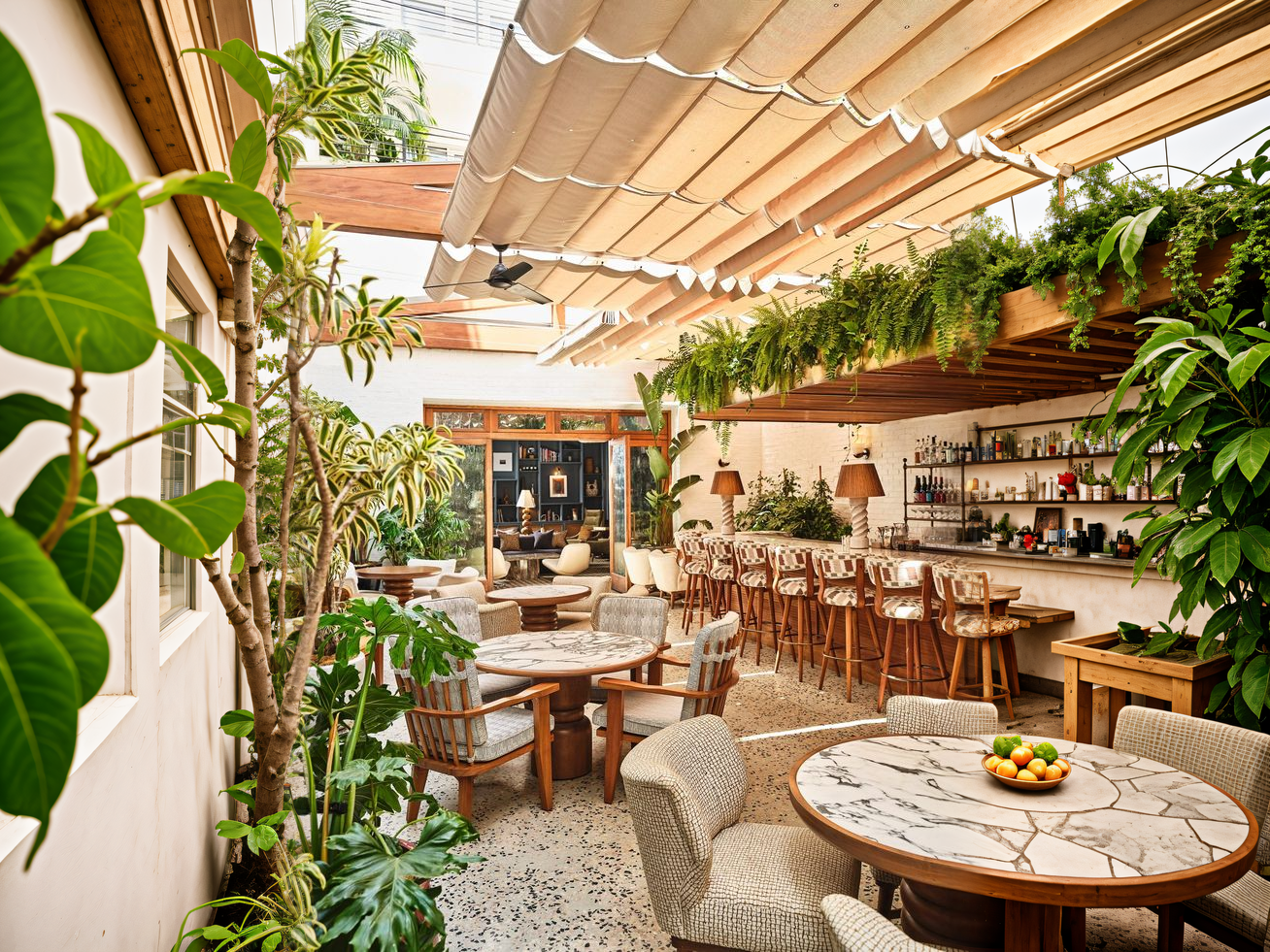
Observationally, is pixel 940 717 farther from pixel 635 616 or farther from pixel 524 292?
pixel 524 292

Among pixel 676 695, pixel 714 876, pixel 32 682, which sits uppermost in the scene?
pixel 32 682

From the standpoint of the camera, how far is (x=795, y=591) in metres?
6.21

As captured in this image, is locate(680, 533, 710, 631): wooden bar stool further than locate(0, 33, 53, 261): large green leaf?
Yes

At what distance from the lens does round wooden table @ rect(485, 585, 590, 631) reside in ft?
20.8

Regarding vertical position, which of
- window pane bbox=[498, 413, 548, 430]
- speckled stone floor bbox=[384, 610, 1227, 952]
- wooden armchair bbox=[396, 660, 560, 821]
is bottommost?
speckled stone floor bbox=[384, 610, 1227, 952]

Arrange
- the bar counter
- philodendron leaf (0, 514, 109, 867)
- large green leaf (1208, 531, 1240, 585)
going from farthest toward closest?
the bar counter
large green leaf (1208, 531, 1240, 585)
philodendron leaf (0, 514, 109, 867)

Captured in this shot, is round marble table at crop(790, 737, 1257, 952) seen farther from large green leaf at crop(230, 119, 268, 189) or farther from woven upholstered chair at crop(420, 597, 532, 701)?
woven upholstered chair at crop(420, 597, 532, 701)

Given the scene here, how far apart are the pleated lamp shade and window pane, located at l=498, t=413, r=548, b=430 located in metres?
5.90

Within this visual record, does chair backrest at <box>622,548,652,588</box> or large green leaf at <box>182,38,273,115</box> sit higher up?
large green leaf at <box>182,38,273,115</box>

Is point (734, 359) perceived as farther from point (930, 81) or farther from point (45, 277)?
point (45, 277)

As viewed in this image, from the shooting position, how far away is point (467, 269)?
4984 millimetres

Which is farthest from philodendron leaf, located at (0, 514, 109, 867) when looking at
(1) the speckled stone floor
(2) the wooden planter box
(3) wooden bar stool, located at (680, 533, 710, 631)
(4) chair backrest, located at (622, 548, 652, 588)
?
(4) chair backrest, located at (622, 548, 652, 588)

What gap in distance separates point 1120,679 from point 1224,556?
45.1 inches

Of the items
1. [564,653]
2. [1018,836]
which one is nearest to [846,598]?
[564,653]
